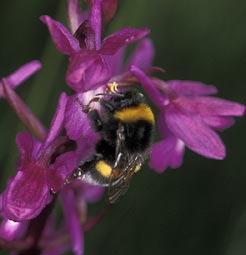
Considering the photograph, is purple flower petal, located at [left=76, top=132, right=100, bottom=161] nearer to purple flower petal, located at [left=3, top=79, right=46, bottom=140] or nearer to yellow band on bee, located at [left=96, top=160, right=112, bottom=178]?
yellow band on bee, located at [left=96, top=160, right=112, bottom=178]

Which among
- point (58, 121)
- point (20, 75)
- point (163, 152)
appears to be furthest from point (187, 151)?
point (58, 121)

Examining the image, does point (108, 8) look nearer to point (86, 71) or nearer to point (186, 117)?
point (86, 71)

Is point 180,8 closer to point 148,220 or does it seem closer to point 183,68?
point 183,68

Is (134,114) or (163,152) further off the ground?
(134,114)

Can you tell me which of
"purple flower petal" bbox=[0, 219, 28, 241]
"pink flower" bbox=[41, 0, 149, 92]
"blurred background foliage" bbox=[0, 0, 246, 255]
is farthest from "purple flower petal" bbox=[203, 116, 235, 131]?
"blurred background foliage" bbox=[0, 0, 246, 255]

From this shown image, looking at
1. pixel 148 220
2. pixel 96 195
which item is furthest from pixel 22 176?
pixel 148 220
